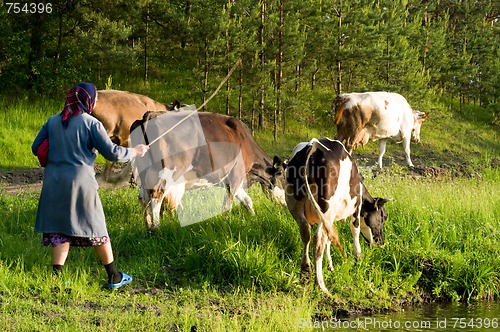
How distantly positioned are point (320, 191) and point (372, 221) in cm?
137

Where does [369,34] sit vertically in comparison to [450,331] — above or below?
above

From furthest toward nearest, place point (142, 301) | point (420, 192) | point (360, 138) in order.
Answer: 1. point (360, 138)
2. point (420, 192)
3. point (142, 301)

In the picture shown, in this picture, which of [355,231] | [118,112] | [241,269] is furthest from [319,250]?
[118,112]

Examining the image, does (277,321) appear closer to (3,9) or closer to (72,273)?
(72,273)

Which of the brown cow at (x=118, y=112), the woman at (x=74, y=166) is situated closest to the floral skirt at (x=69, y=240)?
the woman at (x=74, y=166)

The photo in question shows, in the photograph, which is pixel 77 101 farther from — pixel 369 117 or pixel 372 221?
pixel 369 117

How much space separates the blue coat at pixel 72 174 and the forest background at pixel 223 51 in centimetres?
1386

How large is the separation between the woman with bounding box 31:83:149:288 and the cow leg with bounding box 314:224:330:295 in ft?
7.27

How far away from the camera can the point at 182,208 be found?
10.4m

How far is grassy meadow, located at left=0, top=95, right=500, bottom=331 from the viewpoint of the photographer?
23.4 feet

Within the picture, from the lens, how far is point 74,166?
23.8 ft

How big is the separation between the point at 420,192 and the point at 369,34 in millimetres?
15341

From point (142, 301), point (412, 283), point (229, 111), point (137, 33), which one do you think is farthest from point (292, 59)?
point (142, 301)

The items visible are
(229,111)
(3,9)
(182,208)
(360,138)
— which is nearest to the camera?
(182,208)
